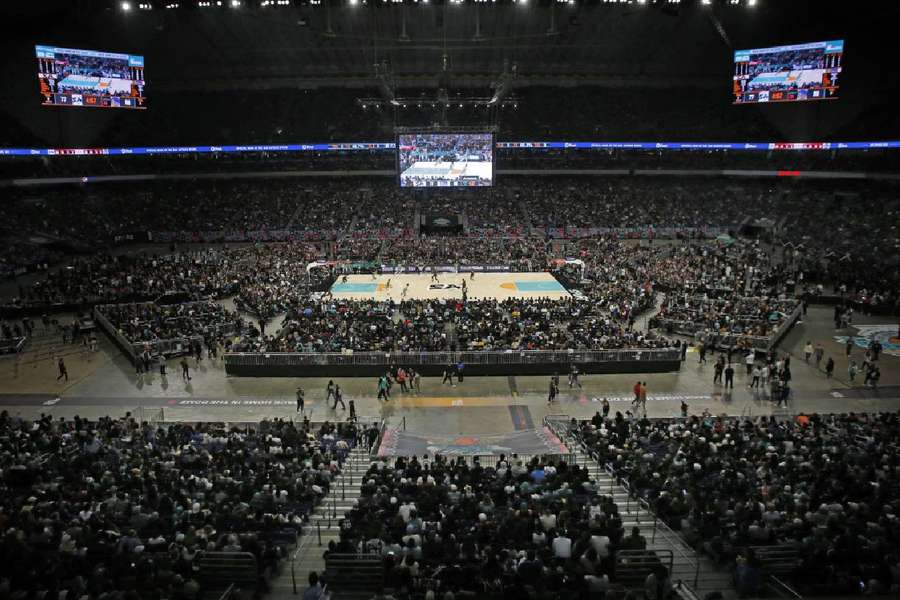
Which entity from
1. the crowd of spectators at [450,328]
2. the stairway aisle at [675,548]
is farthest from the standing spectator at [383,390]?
the stairway aisle at [675,548]

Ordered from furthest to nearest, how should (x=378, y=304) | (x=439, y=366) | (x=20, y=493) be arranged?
(x=378, y=304)
(x=439, y=366)
(x=20, y=493)

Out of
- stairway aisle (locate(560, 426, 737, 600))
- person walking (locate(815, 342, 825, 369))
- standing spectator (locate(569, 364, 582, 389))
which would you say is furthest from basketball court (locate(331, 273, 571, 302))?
stairway aisle (locate(560, 426, 737, 600))

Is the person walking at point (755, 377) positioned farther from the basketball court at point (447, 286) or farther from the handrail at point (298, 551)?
the handrail at point (298, 551)

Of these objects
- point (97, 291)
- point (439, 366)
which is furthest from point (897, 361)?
point (97, 291)

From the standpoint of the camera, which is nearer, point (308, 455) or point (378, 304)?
point (308, 455)

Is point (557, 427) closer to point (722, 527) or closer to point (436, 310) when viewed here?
point (722, 527)
